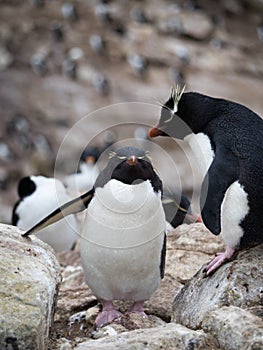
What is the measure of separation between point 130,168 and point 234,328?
1.33m

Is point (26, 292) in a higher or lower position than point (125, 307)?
higher

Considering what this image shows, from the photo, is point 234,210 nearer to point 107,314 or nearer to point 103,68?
point 107,314

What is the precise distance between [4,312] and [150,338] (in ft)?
2.22

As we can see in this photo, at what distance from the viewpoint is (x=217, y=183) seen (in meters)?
4.03

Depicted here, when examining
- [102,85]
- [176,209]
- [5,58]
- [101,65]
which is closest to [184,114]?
[176,209]

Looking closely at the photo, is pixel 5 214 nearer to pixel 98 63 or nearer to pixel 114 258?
pixel 98 63

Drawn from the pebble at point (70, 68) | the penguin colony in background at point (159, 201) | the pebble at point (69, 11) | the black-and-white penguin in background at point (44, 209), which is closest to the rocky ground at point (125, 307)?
the penguin colony in background at point (159, 201)

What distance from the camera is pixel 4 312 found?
11.1 feet

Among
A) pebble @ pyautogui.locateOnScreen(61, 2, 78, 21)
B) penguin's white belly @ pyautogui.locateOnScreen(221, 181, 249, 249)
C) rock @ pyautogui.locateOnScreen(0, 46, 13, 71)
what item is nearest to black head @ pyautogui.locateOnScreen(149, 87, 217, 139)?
penguin's white belly @ pyautogui.locateOnScreen(221, 181, 249, 249)

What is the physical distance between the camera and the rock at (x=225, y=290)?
151 inches

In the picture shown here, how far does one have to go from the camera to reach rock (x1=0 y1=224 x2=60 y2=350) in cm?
332

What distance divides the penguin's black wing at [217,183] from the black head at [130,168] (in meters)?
0.44

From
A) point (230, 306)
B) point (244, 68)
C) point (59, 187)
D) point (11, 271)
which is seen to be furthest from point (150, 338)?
point (244, 68)

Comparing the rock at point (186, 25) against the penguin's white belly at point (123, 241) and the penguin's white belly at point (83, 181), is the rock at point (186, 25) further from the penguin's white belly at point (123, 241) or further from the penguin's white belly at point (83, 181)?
the penguin's white belly at point (123, 241)
